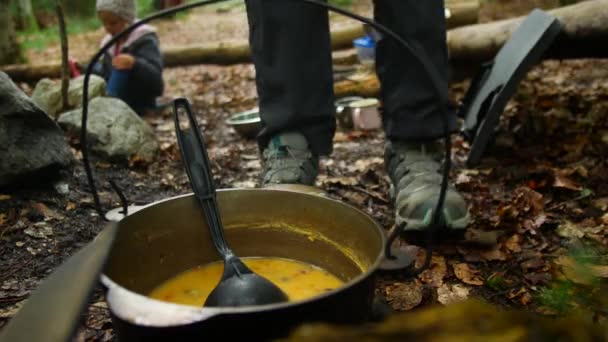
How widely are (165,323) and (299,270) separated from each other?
0.73 m

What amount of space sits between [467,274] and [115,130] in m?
2.13

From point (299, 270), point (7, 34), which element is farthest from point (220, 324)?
point (7, 34)

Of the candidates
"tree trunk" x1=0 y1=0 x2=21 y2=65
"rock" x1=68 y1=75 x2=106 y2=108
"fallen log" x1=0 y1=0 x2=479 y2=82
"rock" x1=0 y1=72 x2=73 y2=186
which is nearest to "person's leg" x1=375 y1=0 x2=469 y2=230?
"rock" x1=0 y1=72 x2=73 y2=186

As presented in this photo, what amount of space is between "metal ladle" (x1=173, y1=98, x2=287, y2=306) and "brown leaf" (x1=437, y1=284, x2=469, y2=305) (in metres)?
0.65

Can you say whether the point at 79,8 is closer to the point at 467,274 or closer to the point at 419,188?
the point at 419,188

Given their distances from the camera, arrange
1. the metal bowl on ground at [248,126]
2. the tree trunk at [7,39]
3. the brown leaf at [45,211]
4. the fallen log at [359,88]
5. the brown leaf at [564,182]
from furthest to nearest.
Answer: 1. the tree trunk at [7,39]
2. the fallen log at [359,88]
3. the metal bowl on ground at [248,126]
4. the brown leaf at [564,182]
5. the brown leaf at [45,211]

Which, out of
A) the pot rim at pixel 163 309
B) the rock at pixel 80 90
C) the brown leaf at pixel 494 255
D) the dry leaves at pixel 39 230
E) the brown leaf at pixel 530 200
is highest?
the pot rim at pixel 163 309

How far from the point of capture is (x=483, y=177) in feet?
8.79

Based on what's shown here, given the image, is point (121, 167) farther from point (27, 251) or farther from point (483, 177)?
point (483, 177)

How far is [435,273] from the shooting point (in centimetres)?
180

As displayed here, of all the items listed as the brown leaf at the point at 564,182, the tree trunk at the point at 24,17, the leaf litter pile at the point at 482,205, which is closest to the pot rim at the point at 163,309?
the leaf litter pile at the point at 482,205

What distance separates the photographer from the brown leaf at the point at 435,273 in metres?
1.77

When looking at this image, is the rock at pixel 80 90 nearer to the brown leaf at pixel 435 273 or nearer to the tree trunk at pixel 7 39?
the tree trunk at pixel 7 39

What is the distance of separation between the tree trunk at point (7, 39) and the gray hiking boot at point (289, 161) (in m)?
5.10
